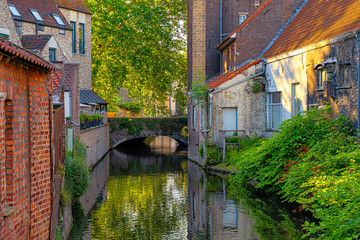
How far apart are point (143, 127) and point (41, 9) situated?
46.4 feet

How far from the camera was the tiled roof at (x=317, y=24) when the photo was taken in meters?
17.7

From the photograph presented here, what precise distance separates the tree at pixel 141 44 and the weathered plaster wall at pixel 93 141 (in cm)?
649

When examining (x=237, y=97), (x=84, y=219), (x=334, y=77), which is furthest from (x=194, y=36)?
(x=84, y=219)

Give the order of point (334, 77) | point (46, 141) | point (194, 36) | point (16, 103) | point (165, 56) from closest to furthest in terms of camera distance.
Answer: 1. point (16, 103)
2. point (46, 141)
3. point (334, 77)
4. point (194, 36)
5. point (165, 56)

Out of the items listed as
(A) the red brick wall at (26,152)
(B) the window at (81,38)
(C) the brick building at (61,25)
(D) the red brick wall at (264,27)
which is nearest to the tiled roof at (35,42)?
(C) the brick building at (61,25)

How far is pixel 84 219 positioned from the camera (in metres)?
14.0

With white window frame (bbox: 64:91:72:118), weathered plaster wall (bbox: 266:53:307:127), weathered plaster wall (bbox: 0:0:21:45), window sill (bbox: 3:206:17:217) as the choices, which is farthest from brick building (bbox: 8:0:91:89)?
window sill (bbox: 3:206:17:217)

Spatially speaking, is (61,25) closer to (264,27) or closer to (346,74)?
(264,27)

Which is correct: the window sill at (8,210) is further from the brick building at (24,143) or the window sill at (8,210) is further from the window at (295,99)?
the window at (295,99)

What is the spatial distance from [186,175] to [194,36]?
9.79 m

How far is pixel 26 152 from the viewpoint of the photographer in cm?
739

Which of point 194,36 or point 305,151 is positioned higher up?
point 194,36

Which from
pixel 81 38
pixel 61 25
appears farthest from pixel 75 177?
pixel 81 38

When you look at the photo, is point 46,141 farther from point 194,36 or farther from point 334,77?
point 194,36
